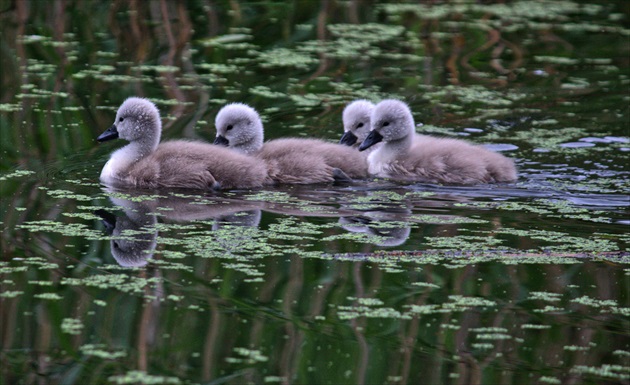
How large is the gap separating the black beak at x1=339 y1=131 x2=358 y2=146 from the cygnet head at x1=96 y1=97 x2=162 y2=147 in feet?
4.86

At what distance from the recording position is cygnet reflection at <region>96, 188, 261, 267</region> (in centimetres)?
582

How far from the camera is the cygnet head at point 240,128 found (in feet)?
26.2

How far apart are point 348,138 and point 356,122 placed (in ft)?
0.44

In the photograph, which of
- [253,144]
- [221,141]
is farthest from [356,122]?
[221,141]

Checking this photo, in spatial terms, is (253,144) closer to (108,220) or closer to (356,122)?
(356,122)

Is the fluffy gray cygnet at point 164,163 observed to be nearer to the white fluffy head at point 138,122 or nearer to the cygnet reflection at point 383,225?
the white fluffy head at point 138,122

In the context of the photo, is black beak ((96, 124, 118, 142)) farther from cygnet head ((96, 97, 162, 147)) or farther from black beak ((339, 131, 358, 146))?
black beak ((339, 131, 358, 146))

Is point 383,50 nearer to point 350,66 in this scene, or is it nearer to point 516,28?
point 350,66

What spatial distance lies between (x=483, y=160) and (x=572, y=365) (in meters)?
3.44

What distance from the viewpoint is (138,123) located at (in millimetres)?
7660

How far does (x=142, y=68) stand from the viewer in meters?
10.5

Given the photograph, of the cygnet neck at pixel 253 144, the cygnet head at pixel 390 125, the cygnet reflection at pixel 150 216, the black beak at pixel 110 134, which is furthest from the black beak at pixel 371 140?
Answer: the black beak at pixel 110 134

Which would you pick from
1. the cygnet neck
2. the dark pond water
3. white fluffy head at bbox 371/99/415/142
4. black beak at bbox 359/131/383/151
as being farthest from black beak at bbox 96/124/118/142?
white fluffy head at bbox 371/99/415/142

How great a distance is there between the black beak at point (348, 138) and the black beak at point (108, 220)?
239 centimetres
